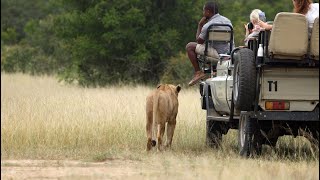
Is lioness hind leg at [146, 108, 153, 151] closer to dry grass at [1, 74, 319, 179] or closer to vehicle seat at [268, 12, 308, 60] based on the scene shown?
dry grass at [1, 74, 319, 179]

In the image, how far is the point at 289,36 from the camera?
1012 centimetres

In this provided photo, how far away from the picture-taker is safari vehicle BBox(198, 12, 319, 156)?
10.1 metres

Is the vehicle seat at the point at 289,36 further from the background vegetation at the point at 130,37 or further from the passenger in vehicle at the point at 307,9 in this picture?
the background vegetation at the point at 130,37

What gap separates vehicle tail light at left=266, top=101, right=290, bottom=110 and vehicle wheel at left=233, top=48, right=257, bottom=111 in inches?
8.3

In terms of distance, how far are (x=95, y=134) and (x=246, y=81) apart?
3934mm

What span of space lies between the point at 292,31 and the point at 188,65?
18.8 metres

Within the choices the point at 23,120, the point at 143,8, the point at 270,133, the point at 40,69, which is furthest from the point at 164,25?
the point at 270,133

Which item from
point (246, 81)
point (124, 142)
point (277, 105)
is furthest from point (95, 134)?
point (277, 105)


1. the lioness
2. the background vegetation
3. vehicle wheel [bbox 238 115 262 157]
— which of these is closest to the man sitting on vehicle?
the lioness

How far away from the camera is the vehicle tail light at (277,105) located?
34.4 feet

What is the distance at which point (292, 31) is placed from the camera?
10094mm

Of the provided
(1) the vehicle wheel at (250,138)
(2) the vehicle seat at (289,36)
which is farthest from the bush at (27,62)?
(2) the vehicle seat at (289,36)

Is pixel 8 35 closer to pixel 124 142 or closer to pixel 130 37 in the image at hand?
pixel 130 37

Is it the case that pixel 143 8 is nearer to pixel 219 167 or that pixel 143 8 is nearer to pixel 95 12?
pixel 95 12
